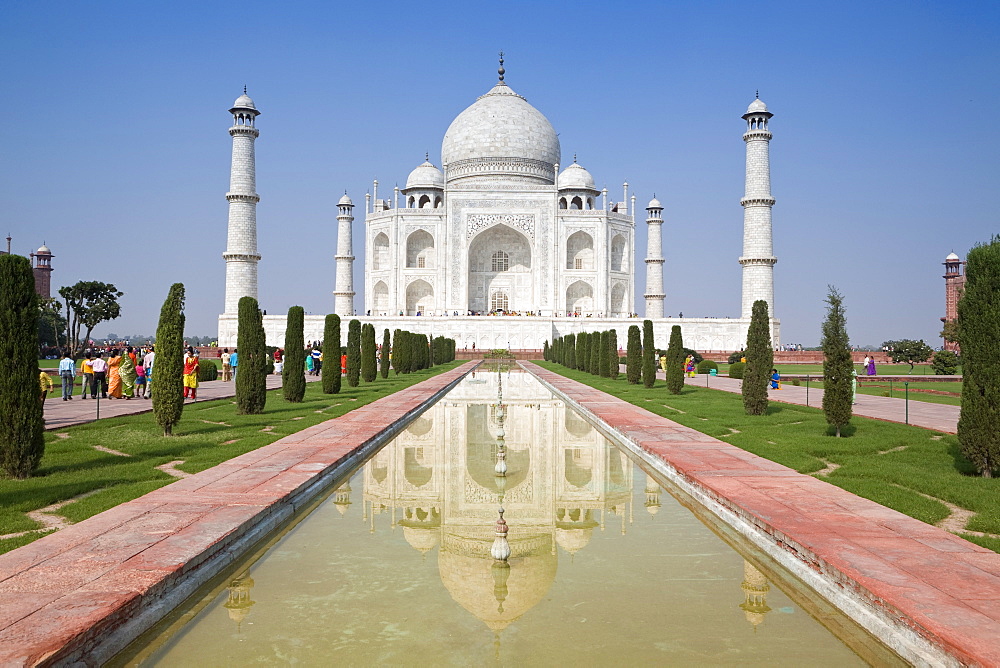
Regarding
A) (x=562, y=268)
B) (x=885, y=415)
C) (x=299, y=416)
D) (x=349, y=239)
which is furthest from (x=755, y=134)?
(x=299, y=416)

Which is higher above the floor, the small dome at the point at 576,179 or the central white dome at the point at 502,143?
the central white dome at the point at 502,143

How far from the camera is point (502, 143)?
4144 cm

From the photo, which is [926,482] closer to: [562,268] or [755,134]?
[755,134]

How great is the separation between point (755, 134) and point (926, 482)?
2977 centimetres

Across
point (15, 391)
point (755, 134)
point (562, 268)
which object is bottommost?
point (15, 391)

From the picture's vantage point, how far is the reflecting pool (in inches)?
97.9

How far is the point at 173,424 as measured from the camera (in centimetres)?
768

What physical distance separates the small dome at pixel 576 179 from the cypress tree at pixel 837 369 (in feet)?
113

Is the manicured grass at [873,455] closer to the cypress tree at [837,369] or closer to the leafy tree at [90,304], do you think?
the cypress tree at [837,369]

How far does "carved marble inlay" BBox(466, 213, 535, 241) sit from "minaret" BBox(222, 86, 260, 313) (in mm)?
11004

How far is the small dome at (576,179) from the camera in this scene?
41.6 m

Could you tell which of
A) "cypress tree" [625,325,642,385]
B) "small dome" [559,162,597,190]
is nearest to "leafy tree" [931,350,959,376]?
"cypress tree" [625,325,642,385]

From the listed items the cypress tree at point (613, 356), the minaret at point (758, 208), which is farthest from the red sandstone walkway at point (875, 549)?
the minaret at point (758, 208)

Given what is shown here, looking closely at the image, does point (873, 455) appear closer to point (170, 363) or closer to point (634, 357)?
point (170, 363)
